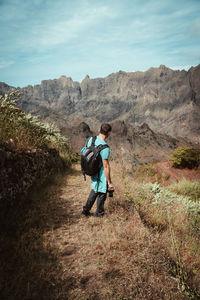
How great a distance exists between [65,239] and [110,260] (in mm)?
880

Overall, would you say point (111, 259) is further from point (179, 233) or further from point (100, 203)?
point (179, 233)

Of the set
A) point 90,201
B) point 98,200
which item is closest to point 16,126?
point 90,201

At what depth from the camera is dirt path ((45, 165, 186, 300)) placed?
1976 mm

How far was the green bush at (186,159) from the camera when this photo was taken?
1030cm

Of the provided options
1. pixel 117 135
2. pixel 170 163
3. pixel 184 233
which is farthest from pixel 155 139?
pixel 184 233

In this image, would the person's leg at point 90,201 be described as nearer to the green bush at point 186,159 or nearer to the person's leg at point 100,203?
the person's leg at point 100,203

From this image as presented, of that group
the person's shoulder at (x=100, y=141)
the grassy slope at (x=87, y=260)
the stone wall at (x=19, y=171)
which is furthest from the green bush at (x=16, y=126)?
the person's shoulder at (x=100, y=141)

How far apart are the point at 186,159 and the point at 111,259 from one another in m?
9.39

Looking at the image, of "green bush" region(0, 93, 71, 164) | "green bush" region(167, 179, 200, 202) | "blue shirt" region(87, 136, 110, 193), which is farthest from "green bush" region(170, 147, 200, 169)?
"blue shirt" region(87, 136, 110, 193)

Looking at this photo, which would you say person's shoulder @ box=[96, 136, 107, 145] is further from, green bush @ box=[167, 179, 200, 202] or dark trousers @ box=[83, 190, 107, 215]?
green bush @ box=[167, 179, 200, 202]

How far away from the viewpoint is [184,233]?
387 centimetres

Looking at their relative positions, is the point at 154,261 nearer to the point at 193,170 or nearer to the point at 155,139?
the point at 193,170

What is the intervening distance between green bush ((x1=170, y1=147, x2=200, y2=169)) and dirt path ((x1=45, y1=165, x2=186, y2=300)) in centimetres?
789

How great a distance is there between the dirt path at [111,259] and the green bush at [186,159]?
7.89m
